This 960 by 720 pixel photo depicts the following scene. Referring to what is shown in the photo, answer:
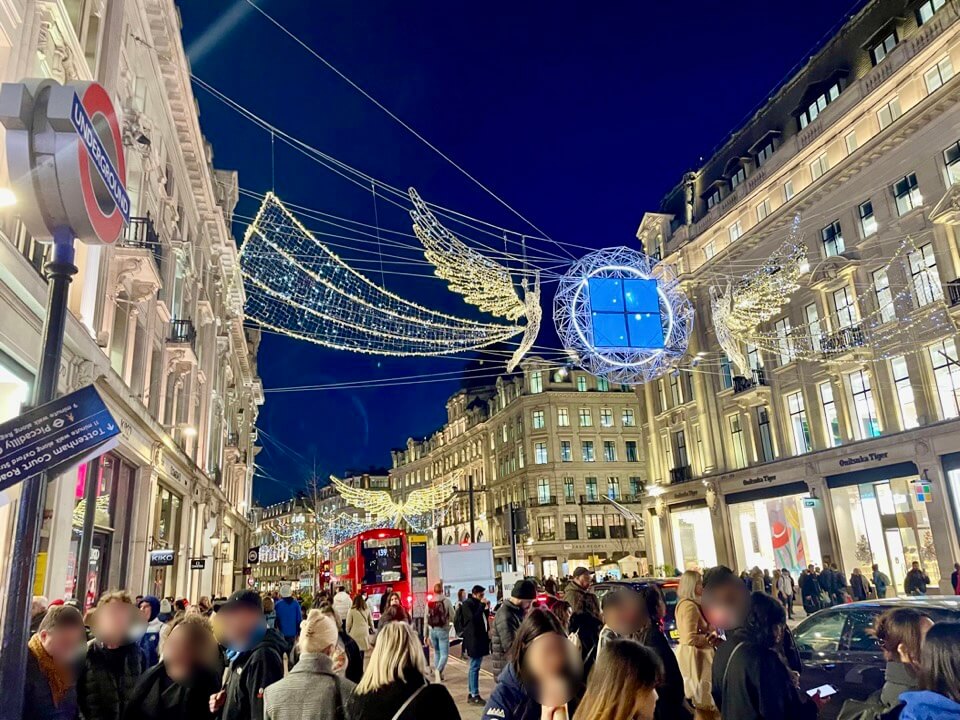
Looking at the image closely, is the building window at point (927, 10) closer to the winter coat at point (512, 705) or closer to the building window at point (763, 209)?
the building window at point (763, 209)

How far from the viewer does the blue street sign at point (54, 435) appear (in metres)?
3.15

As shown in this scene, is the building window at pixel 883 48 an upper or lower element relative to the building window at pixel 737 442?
upper

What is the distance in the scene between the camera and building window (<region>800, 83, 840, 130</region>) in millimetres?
27516

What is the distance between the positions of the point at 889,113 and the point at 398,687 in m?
28.0

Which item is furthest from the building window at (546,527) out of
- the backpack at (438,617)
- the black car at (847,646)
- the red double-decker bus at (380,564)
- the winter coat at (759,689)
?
the winter coat at (759,689)

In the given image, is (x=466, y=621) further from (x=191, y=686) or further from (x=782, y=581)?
(x=782, y=581)

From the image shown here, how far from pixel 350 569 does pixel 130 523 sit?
14.0 m

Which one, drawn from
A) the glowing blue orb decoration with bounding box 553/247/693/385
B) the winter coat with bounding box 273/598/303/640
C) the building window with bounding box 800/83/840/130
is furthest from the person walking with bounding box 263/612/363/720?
the building window with bounding box 800/83/840/130

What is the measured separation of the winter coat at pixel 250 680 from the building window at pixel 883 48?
28711 mm

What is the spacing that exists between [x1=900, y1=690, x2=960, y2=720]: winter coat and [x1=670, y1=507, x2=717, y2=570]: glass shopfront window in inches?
1305

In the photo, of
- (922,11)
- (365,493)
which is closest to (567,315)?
(922,11)

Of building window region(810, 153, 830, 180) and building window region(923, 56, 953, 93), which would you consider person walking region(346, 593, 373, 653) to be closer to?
building window region(923, 56, 953, 93)

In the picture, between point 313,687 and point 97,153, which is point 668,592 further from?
point 97,153

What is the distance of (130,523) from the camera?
59.7ft
